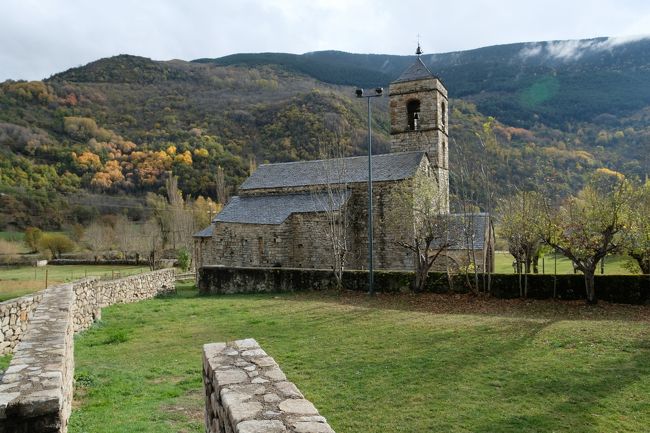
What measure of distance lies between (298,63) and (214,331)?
13460 cm

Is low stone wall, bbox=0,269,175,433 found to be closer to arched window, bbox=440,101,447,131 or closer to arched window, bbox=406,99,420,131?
arched window, bbox=406,99,420,131

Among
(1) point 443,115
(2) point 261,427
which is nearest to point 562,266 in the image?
(1) point 443,115

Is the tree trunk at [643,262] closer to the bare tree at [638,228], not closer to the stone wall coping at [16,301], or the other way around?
the bare tree at [638,228]

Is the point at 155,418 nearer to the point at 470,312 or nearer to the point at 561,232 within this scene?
the point at 470,312

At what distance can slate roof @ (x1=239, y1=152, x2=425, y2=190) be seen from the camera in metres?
24.1

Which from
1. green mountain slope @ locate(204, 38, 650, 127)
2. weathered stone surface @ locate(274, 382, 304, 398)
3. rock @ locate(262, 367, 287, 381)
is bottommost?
weathered stone surface @ locate(274, 382, 304, 398)

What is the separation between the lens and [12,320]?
9.46 metres

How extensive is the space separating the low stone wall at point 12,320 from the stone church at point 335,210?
552 inches

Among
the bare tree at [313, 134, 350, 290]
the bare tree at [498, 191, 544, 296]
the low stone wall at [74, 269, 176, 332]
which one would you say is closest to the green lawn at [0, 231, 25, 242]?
the low stone wall at [74, 269, 176, 332]

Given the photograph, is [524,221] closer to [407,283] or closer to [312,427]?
[407,283]

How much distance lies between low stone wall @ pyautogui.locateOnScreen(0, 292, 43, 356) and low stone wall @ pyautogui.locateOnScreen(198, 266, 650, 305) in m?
10.1

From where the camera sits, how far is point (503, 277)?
614 inches

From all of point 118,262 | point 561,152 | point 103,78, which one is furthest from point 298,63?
point 118,262

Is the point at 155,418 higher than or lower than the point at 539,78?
lower
